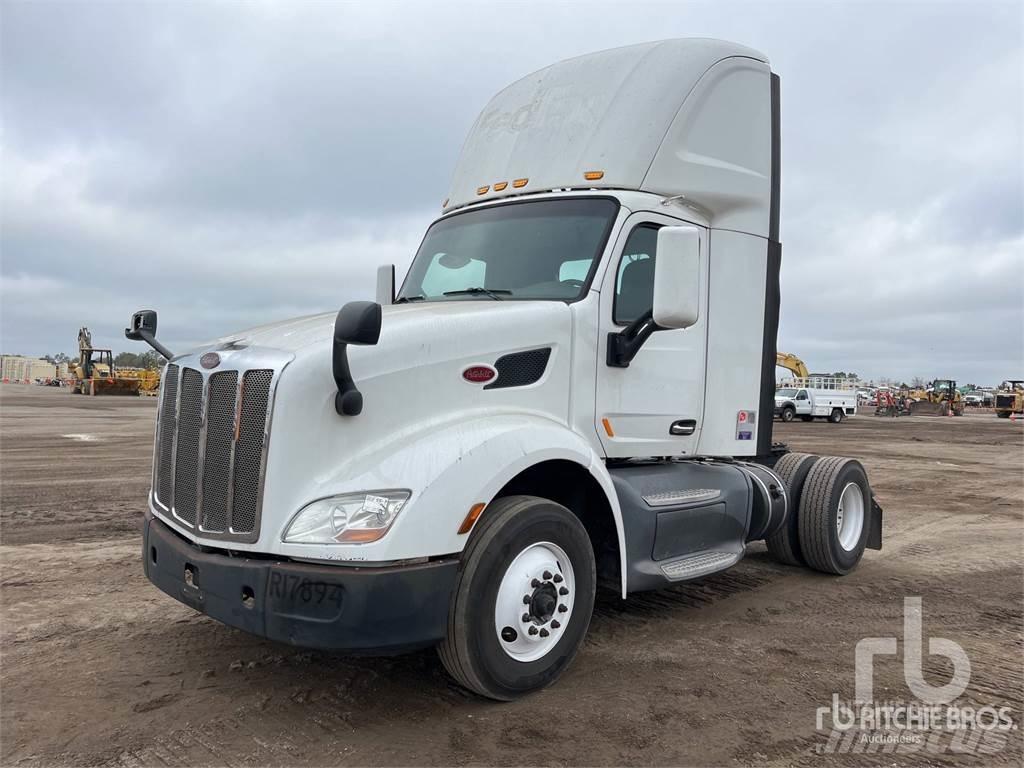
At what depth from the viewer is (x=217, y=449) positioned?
152 inches

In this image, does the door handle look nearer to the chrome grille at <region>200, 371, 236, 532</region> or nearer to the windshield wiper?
the windshield wiper

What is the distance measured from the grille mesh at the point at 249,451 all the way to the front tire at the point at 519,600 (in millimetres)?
1052

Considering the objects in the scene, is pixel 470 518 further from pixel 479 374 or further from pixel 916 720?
pixel 916 720

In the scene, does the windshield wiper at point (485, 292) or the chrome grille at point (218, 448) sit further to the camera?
the windshield wiper at point (485, 292)

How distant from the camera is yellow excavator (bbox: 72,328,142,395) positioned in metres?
50.4

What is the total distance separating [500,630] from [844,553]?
4313 millimetres

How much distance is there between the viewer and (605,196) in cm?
509

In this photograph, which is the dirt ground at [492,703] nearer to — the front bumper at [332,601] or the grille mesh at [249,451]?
the front bumper at [332,601]

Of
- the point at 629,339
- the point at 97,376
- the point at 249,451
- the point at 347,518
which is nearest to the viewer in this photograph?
the point at 347,518

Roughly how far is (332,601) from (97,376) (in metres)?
58.9

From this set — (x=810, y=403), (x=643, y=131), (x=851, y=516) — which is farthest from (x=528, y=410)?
(x=810, y=403)

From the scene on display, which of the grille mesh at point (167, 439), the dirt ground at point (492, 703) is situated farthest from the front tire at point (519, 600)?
the grille mesh at point (167, 439)

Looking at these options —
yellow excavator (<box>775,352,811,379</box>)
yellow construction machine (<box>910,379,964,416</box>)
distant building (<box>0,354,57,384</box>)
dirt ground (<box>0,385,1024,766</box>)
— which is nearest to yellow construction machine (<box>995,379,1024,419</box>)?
yellow construction machine (<box>910,379,964,416</box>)

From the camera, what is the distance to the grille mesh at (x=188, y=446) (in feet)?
13.1
